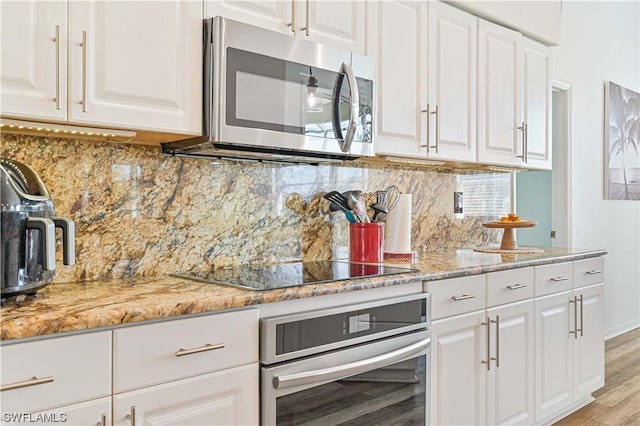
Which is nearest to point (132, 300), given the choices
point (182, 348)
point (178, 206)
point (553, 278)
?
point (182, 348)

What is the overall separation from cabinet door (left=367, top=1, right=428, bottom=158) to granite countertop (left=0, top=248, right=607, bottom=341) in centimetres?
62

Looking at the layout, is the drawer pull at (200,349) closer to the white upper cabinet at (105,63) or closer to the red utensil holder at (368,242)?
the white upper cabinet at (105,63)

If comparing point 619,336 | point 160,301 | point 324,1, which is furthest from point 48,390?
point 619,336

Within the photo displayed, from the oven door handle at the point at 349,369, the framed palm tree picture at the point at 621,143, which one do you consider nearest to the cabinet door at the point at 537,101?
the oven door handle at the point at 349,369

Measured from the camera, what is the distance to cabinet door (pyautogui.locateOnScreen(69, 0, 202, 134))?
1426 mm

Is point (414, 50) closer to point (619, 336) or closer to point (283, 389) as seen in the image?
point (283, 389)

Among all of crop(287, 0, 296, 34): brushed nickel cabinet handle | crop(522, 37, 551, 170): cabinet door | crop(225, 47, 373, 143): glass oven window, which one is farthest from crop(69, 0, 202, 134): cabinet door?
crop(522, 37, 551, 170): cabinet door

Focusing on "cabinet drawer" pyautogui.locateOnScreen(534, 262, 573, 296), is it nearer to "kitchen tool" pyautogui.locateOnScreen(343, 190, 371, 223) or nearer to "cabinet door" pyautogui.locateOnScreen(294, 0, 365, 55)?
"kitchen tool" pyautogui.locateOnScreen(343, 190, 371, 223)

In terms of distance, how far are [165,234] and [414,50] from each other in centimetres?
138

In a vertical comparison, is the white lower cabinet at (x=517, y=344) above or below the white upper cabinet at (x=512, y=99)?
below

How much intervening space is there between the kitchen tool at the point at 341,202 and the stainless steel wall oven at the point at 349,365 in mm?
535

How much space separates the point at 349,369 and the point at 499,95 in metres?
1.85

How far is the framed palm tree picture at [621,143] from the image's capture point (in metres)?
4.51

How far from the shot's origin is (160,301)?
4.33 feet
